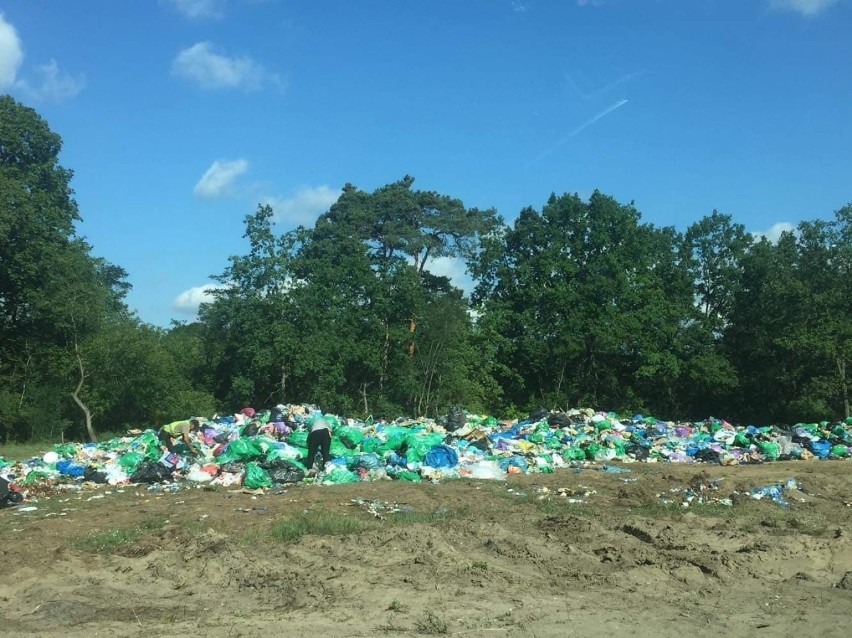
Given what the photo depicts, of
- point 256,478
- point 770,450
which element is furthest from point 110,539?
point 770,450

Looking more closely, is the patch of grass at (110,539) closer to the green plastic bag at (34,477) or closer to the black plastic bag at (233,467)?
the black plastic bag at (233,467)

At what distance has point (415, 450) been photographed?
1345 cm

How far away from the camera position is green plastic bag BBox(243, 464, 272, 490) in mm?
11383

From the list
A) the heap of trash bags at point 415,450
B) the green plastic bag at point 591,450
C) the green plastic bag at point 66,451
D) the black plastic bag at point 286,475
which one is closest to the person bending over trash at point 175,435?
the heap of trash bags at point 415,450

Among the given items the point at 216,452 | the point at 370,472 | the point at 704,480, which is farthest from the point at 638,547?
the point at 216,452

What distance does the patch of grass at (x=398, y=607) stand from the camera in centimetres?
552

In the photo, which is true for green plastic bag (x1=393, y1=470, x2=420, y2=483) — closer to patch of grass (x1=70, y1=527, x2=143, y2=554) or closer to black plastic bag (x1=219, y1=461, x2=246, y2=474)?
black plastic bag (x1=219, y1=461, x2=246, y2=474)

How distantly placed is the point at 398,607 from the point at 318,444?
23.4 feet

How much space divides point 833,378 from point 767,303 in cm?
417

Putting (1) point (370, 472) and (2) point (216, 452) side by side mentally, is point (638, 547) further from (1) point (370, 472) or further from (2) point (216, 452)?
(2) point (216, 452)

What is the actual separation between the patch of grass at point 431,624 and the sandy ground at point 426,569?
0.02 metres

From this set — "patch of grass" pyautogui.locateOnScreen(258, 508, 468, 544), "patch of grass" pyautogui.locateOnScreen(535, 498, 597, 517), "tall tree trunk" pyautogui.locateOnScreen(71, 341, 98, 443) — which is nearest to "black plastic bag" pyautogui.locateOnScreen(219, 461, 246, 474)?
"patch of grass" pyautogui.locateOnScreen(258, 508, 468, 544)

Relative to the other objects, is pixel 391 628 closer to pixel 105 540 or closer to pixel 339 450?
pixel 105 540

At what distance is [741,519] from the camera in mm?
8781
